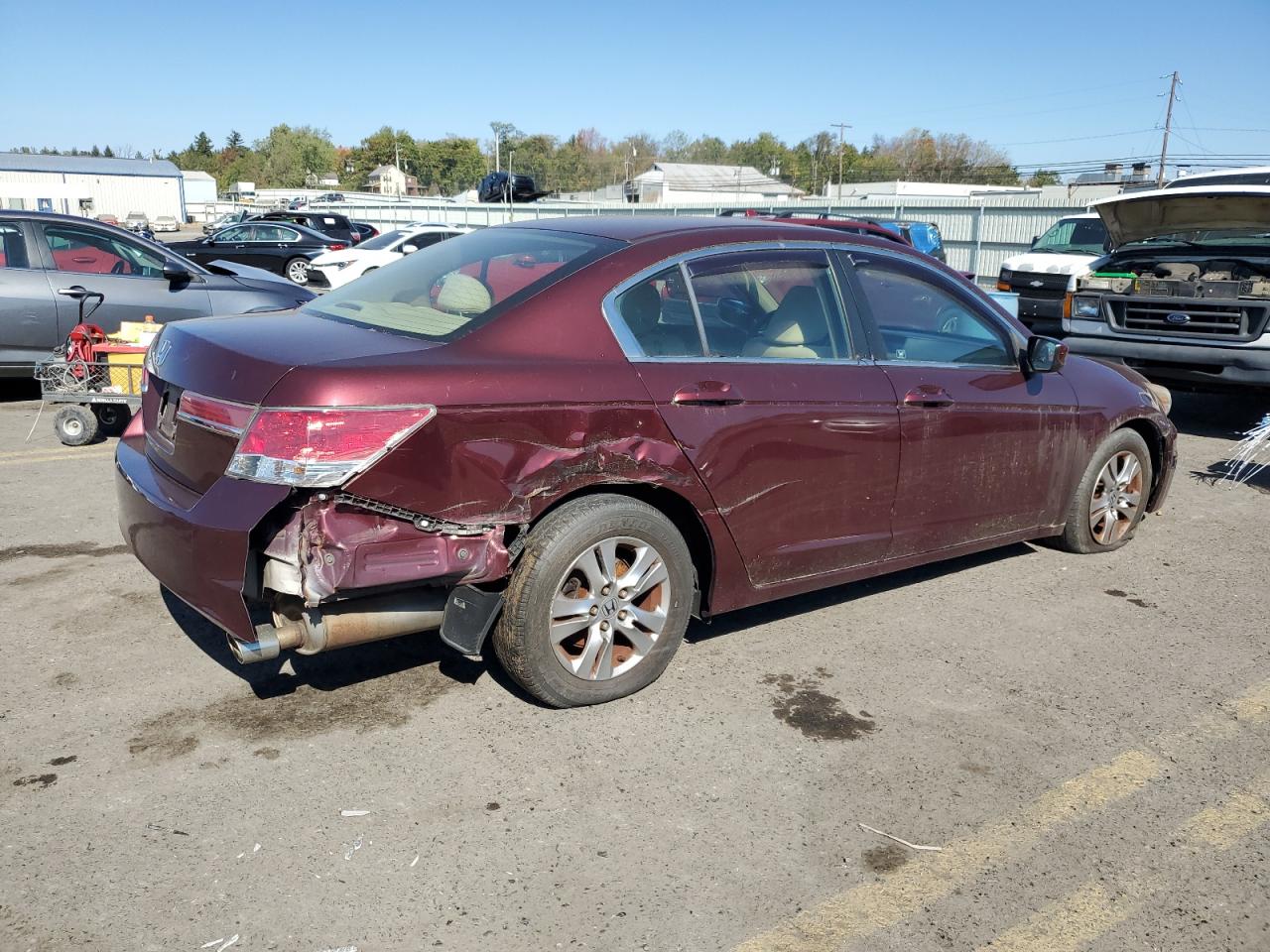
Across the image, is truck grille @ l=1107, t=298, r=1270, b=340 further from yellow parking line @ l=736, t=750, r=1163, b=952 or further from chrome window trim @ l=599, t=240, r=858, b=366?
yellow parking line @ l=736, t=750, r=1163, b=952

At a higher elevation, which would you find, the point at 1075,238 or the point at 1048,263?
the point at 1075,238

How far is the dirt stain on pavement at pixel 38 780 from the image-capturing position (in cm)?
309

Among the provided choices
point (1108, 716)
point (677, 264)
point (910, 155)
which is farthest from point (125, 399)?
point (910, 155)

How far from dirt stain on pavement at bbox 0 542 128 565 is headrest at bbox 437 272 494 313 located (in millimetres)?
2497

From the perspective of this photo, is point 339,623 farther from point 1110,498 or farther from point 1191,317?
point 1191,317

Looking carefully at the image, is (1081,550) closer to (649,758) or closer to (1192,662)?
(1192,662)

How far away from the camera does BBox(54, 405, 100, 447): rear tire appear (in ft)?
24.2

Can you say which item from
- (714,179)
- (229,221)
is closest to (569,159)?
(714,179)

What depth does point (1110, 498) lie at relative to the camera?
5.52 metres

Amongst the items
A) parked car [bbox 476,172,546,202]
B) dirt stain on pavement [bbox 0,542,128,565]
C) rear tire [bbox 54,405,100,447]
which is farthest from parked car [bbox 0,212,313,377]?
parked car [bbox 476,172,546,202]

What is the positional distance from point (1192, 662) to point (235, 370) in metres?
3.89

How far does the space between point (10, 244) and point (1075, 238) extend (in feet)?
43.1

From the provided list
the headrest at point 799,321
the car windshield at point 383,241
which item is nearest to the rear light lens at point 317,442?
the headrest at point 799,321

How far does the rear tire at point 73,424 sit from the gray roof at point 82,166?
3011 inches
